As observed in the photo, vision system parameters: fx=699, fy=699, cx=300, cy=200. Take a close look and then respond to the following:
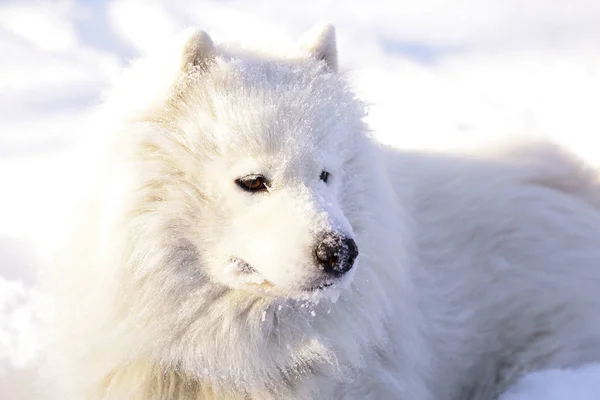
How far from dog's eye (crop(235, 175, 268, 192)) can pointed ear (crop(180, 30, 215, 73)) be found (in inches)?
27.4

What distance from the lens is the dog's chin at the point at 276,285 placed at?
3189mm

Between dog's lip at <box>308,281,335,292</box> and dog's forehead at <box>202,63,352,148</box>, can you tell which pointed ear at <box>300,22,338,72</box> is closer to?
dog's forehead at <box>202,63,352,148</box>

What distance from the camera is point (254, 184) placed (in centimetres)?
333

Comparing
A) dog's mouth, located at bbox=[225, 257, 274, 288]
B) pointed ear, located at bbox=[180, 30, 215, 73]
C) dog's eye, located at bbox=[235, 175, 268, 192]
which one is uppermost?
pointed ear, located at bbox=[180, 30, 215, 73]

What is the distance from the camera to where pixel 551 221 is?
507cm

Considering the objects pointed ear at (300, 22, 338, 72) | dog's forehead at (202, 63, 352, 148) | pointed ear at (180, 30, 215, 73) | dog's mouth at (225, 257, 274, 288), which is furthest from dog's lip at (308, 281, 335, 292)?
pointed ear at (300, 22, 338, 72)

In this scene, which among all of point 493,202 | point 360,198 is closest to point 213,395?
point 360,198

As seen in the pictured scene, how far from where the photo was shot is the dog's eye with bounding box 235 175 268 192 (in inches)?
131

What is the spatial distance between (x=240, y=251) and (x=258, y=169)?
1.31ft

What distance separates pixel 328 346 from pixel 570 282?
6.93 feet

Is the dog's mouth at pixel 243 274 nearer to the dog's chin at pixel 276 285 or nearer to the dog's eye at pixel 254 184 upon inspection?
the dog's chin at pixel 276 285

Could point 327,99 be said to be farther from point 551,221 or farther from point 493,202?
point 551,221

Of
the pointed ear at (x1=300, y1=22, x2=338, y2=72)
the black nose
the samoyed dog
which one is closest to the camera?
the black nose

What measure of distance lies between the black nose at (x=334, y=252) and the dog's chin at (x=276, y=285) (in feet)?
0.22
